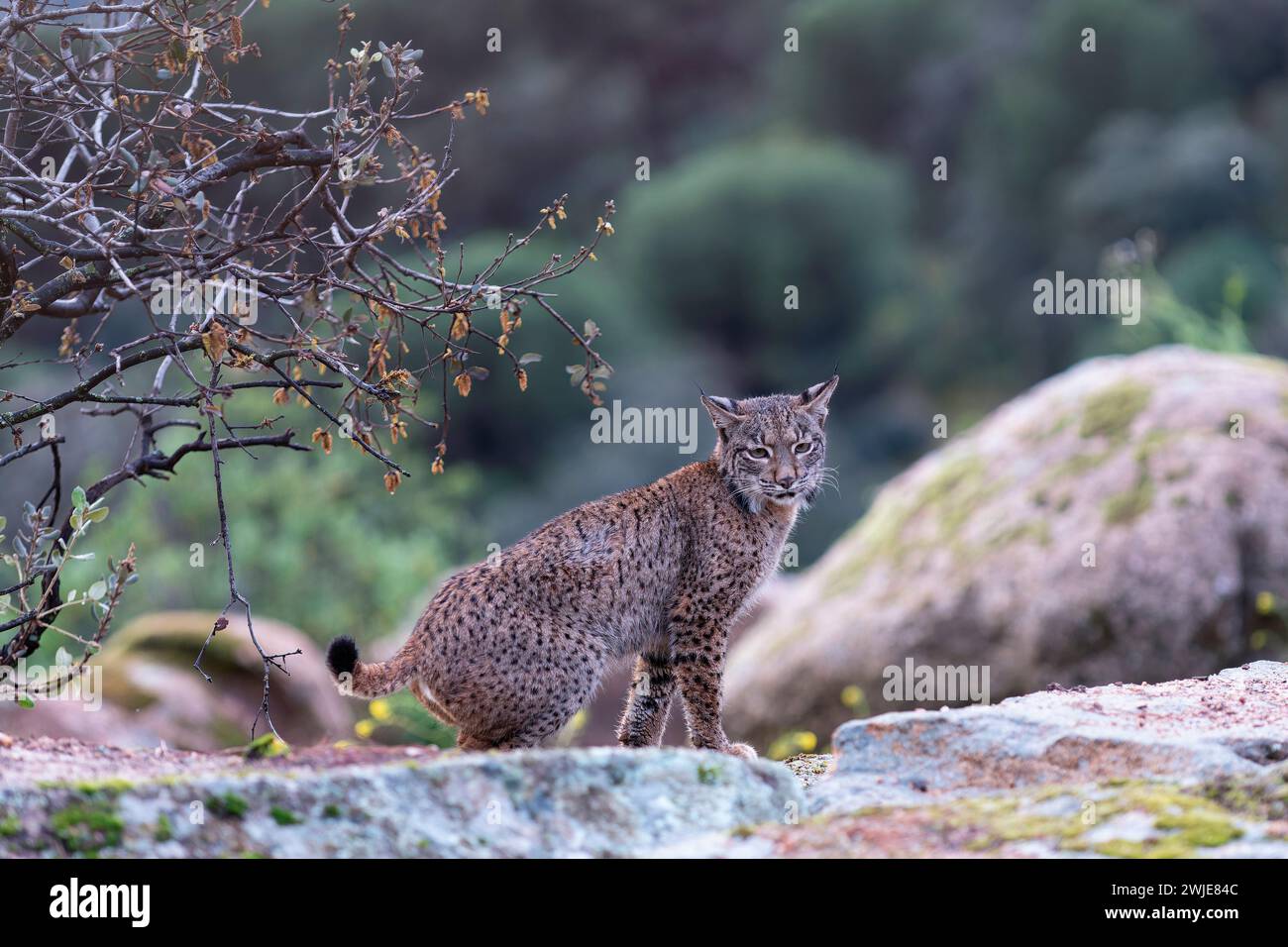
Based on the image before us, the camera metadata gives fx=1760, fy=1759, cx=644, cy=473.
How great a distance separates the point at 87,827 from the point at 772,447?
214 inches

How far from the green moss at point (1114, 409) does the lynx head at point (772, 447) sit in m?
5.14

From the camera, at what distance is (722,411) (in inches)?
418

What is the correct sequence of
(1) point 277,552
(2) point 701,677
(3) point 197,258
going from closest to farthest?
1. (3) point 197,258
2. (2) point 701,677
3. (1) point 277,552

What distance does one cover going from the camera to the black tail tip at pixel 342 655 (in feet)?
27.1

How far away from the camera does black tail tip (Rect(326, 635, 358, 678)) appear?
27.1 feet

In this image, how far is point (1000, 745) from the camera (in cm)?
712

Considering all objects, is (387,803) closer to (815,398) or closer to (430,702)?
(430,702)

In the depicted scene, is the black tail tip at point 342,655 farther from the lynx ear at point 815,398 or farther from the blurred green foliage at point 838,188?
the blurred green foliage at point 838,188

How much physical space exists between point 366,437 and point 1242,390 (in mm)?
9284

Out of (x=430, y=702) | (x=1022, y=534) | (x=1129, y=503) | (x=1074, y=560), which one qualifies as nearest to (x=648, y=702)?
(x=430, y=702)

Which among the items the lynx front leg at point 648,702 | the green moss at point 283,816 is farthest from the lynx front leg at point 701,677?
the green moss at point 283,816

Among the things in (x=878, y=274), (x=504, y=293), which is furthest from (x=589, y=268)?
(x=504, y=293)

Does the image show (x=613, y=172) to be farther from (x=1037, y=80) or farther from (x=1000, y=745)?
(x=1000, y=745)
